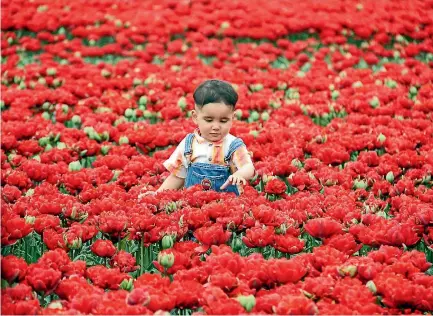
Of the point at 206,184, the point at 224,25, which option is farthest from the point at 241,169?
the point at 224,25

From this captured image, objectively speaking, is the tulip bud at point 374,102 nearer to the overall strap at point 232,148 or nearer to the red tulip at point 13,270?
the overall strap at point 232,148

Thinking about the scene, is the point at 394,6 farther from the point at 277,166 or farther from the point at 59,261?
the point at 59,261

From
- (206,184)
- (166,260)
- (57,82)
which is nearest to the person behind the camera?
(166,260)

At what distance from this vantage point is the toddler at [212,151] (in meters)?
4.13

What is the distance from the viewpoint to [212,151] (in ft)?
14.3

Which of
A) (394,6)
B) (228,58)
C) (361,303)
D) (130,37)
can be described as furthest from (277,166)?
(394,6)

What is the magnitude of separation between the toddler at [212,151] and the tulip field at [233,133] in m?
0.18

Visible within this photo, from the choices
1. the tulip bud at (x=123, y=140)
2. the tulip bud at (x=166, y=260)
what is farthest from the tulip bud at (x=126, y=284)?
the tulip bud at (x=123, y=140)

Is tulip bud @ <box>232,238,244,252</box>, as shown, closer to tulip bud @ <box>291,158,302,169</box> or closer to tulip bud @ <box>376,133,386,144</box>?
tulip bud @ <box>291,158,302,169</box>

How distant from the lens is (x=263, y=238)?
3.29 m

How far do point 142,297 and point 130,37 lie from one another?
6743mm

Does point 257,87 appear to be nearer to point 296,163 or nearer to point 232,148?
point 296,163

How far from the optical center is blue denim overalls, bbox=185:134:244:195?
4.33 meters

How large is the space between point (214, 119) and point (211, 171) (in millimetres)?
→ 343
